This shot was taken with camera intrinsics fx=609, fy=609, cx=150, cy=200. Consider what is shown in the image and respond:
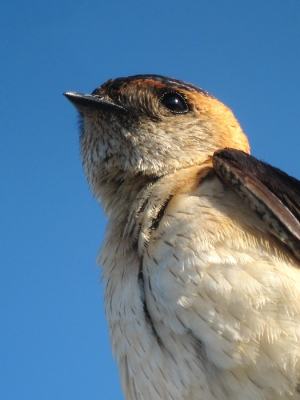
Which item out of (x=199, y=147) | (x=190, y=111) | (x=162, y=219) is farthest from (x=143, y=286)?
(x=190, y=111)

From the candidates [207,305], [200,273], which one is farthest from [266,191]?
[207,305]

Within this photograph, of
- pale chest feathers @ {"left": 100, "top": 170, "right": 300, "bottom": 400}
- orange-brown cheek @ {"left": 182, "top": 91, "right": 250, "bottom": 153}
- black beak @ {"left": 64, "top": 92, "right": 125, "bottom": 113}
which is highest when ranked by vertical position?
black beak @ {"left": 64, "top": 92, "right": 125, "bottom": 113}

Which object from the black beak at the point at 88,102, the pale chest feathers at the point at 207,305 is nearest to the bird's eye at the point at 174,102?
the black beak at the point at 88,102

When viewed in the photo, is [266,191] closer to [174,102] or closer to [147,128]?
[147,128]

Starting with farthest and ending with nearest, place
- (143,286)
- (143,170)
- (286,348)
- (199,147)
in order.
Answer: (199,147), (143,170), (143,286), (286,348)

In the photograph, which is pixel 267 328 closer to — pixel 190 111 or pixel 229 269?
pixel 229 269

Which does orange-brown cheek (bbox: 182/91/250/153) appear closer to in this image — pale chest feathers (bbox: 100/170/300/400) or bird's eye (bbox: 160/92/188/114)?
bird's eye (bbox: 160/92/188/114)

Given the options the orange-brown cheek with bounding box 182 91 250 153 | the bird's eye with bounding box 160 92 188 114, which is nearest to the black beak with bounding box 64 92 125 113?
the bird's eye with bounding box 160 92 188 114
